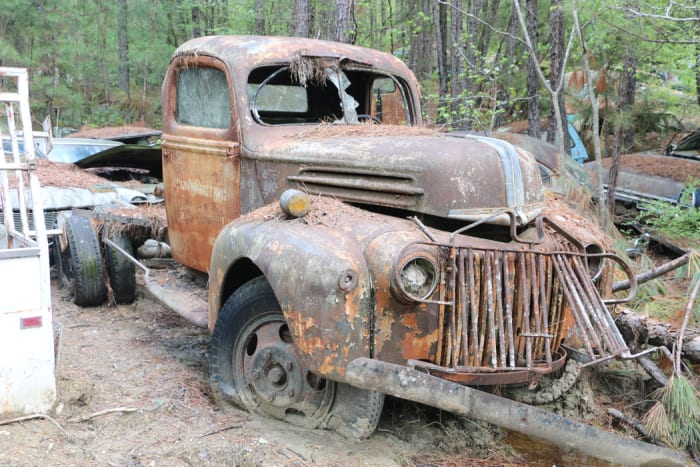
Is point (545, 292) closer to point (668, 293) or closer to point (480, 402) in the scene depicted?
point (480, 402)

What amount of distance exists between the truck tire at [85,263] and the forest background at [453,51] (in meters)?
4.51

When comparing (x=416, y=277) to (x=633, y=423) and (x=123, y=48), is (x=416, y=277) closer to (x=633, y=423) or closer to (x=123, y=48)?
(x=633, y=423)

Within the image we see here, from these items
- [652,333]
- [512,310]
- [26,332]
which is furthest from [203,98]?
[652,333]

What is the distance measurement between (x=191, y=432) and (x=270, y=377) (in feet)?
1.69

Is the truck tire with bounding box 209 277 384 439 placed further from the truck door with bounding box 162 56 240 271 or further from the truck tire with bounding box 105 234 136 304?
the truck tire with bounding box 105 234 136 304

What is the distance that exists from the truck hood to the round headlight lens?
1.47ft

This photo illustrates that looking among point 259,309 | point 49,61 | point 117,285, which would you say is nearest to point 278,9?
point 49,61

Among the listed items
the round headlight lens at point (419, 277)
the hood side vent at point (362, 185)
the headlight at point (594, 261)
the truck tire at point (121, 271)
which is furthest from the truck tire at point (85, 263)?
the headlight at point (594, 261)

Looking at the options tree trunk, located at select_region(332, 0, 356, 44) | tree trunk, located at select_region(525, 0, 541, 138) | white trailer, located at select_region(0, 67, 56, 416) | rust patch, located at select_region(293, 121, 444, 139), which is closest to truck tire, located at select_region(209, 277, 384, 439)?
white trailer, located at select_region(0, 67, 56, 416)

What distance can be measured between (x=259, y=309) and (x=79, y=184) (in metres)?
4.89

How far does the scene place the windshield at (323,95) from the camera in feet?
15.3

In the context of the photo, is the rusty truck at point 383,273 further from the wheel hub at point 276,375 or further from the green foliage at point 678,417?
the green foliage at point 678,417

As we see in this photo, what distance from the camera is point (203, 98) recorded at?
4902mm

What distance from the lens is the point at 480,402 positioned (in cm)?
284
